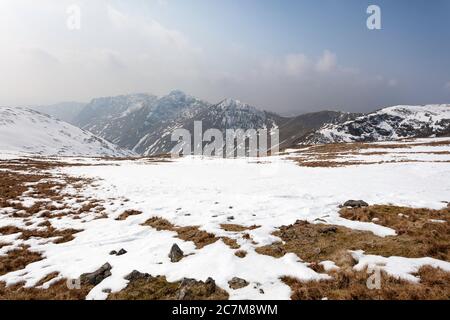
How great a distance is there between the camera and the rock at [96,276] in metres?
9.64

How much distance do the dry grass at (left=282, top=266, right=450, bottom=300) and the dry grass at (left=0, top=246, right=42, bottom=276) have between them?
1058 cm

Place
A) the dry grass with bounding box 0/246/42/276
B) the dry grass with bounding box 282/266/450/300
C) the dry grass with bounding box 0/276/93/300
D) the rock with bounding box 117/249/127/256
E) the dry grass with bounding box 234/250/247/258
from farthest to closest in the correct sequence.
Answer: the rock with bounding box 117/249/127/256 → the dry grass with bounding box 0/246/42/276 → the dry grass with bounding box 234/250/247/258 → the dry grass with bounding box 0/276/93/300 → the dry grass with bounding box 282/266/450/300

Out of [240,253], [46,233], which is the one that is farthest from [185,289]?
[46,233]

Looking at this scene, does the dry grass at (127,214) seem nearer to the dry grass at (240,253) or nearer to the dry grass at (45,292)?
the dry grass at (45,292)

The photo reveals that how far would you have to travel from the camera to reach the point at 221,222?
617 inches

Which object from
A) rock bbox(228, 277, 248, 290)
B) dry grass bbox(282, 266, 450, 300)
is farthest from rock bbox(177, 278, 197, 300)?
dry grass bbox(282, 266, 450, 300)

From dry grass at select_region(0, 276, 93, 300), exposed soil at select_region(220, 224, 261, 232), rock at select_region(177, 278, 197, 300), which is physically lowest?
dry grass at select_region(0, 276, 93, 300)

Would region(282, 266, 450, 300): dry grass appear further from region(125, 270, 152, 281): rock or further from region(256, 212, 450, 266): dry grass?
region(125, 270, 152, 281): rock

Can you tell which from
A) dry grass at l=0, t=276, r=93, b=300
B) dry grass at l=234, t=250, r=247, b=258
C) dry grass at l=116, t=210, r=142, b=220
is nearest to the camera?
dry grass at l=0, t=276, r=93, b=300

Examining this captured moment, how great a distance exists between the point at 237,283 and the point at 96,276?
16.3 feet

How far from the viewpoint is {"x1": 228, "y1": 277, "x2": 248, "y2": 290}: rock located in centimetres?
866
